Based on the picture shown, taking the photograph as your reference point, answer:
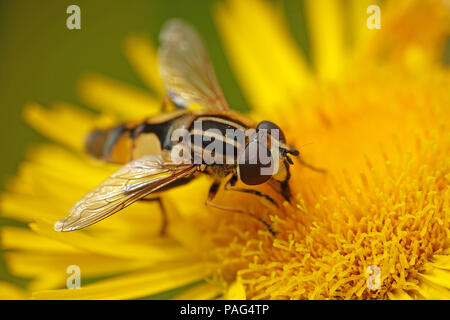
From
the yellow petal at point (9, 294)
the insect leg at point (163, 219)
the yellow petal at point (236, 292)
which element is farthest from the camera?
the insect leg at point (163, 219)

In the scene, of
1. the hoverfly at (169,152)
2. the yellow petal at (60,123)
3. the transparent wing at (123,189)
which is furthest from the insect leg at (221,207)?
the yellow petal at (60,123)

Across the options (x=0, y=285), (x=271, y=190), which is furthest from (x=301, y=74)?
(x=0, y=285)

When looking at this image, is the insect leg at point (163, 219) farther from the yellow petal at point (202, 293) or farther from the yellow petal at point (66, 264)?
the yellow petal at point (202, 293)

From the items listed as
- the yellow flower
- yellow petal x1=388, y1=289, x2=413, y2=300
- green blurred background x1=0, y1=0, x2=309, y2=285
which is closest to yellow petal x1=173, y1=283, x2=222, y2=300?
the yellow flower

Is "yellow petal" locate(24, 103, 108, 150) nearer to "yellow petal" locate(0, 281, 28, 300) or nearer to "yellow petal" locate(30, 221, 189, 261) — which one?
"yellow petal" locate(30, 221, 189, 261)

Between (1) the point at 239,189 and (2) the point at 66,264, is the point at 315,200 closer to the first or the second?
(1) the point at 239,189

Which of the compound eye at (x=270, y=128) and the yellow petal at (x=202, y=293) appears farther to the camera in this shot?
the yellow petal at (x=202, y=293)
